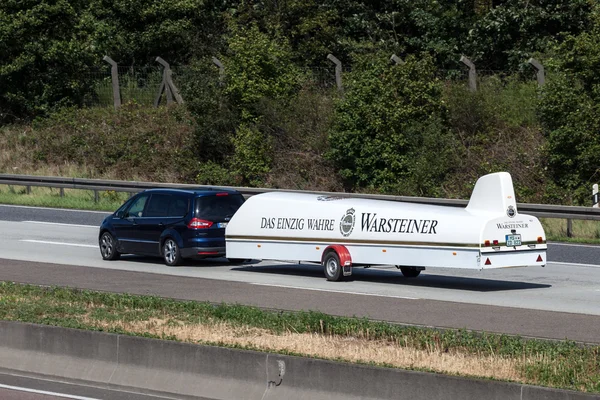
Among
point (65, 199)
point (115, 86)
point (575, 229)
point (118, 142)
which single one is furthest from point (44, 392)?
point (115, 86)

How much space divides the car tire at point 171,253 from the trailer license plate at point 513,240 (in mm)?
6797

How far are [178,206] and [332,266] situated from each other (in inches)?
157

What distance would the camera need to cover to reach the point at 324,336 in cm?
1189

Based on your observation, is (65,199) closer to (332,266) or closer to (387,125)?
(387,125)

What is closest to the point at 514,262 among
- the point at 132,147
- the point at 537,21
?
the point at 537,21

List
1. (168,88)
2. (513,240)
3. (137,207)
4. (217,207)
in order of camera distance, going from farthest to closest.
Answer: (168,88) → (137,207) → (217,207) → (513,240)

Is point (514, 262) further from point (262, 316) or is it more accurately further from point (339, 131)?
point (339, 131)

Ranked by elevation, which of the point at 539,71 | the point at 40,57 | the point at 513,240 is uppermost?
the point at 40,57

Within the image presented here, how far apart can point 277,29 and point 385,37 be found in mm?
4229

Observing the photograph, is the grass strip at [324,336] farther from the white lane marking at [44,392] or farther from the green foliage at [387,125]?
the green foliage at [387,125]

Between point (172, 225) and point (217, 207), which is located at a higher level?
point (217, 207)

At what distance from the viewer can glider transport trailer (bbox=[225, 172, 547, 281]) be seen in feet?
55.7

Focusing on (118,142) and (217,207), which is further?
(118,142)

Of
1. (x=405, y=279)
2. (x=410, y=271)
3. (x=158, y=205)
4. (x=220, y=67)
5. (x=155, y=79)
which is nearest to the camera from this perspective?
(x=405, y=279)
